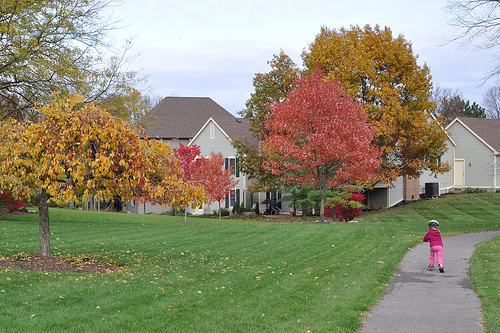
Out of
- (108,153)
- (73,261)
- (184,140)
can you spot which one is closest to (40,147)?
(108,153)

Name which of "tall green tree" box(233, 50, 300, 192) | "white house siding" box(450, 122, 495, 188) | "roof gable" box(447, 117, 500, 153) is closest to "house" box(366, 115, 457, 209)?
"white house siding" box(450, 122, 495, 188)

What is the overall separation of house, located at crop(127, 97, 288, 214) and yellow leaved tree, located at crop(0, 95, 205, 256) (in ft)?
90.0

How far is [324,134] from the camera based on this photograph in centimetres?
2283

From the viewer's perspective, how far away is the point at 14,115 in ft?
61.0

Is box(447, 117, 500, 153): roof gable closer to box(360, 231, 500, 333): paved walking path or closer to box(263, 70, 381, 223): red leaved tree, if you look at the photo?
box(263, 70, 381, 223): red leaved tree

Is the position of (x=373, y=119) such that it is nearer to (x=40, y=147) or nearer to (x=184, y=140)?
(x=184, y=140)

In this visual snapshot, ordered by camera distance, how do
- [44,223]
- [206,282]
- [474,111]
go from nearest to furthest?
1. [206,282]
2. [44,223]
3. [474,111]

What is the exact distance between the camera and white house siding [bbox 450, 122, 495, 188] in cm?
4156

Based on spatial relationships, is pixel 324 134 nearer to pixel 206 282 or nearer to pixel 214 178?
pixel 214 178

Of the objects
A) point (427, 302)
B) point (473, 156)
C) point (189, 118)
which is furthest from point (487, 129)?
point (427, 302)

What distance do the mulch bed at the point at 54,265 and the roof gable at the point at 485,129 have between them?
3899cm

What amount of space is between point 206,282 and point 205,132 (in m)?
33.3

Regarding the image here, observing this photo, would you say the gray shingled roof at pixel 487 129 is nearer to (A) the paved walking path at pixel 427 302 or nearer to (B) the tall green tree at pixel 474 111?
(B) the tall green tree at pixel 474 111

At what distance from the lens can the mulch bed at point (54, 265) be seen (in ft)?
32.4
